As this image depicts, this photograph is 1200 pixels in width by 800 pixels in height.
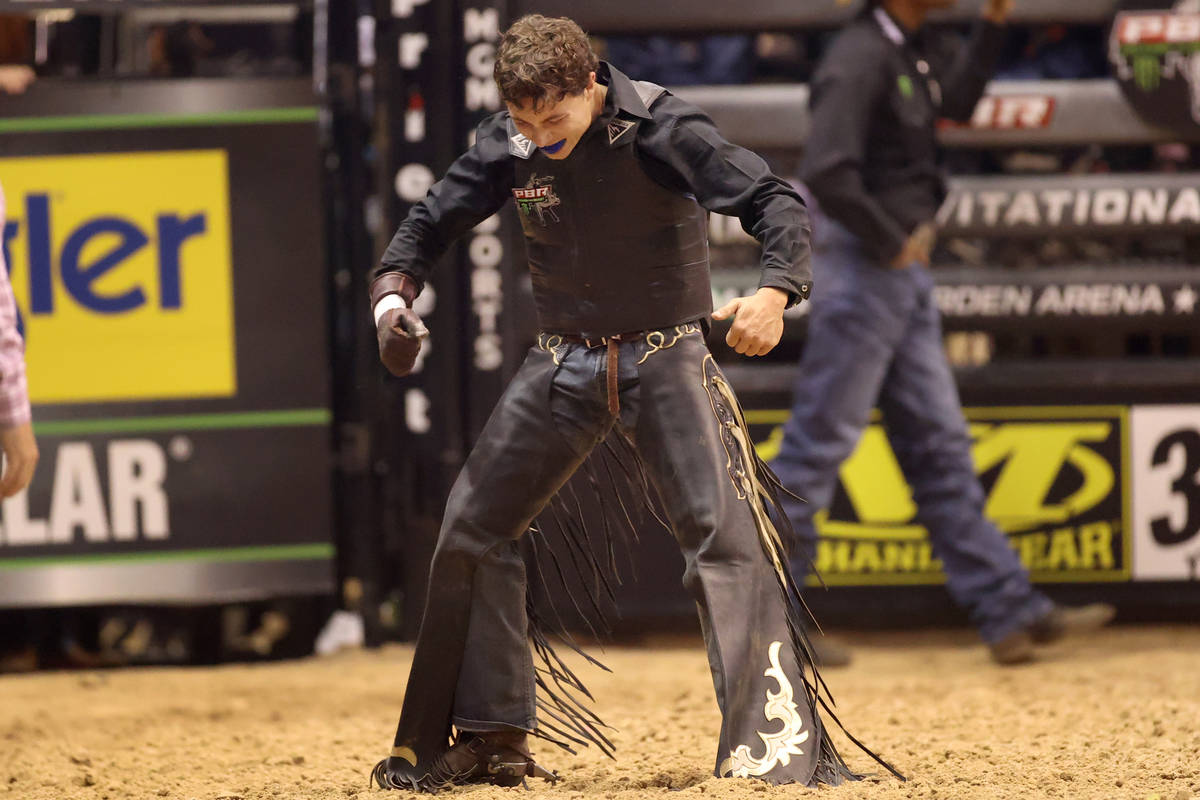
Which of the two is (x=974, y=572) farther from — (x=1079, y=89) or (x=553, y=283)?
(x=553, y=283)

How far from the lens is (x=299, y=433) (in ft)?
19.7

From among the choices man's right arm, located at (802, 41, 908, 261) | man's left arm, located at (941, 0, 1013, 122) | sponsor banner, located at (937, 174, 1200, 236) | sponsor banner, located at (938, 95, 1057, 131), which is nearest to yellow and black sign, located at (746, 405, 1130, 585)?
sponsor banner, located at (937, 174, 1200, 236)

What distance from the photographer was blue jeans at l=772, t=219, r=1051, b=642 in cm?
555

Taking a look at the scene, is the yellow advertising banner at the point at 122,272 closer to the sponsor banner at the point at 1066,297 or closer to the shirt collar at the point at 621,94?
the shirt collar at the point at 621,94

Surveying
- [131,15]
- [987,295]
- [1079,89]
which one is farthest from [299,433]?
[1079,89]

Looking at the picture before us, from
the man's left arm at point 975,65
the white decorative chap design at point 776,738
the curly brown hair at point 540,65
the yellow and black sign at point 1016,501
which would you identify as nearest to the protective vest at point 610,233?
the curly brown hair at point 540,65

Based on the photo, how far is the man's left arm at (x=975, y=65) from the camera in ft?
18.3

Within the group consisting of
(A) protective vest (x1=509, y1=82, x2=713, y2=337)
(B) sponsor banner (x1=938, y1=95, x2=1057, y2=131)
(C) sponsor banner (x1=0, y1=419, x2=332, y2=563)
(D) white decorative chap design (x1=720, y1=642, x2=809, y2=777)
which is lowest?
(D) white decorative chap design (x1=720, y1=642, x2=809, y2=777)

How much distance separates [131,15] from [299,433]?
1837 mm

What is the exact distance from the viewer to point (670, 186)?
3666 millimetres

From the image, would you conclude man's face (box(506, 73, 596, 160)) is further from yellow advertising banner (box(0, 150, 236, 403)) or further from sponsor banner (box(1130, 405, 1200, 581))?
sponsor banner (box(1130, 405, 1200, 581))

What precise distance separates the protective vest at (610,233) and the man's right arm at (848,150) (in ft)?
5.78

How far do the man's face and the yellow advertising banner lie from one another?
2667mm

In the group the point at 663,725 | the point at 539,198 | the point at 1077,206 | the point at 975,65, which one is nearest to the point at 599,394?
the point at 539,198
